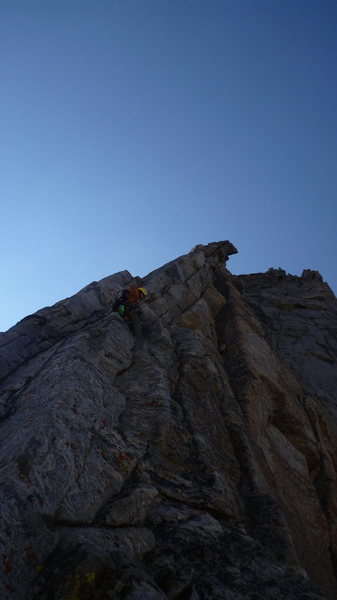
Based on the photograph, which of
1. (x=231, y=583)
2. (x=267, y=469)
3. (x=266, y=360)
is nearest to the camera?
(x=231, y=583)

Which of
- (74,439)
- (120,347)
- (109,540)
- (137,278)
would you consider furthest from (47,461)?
(137,278)

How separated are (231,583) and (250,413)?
929 cm

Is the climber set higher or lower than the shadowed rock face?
higher

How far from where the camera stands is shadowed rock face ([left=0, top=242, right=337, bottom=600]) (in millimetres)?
6176

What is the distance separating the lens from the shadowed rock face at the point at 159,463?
6.18 meters

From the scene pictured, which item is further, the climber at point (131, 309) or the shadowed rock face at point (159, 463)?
the climber at point (131, 309)

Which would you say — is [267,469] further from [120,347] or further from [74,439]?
[74,439]

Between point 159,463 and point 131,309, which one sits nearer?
point 159,463

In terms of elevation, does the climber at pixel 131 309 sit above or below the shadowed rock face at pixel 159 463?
above

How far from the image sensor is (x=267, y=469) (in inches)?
535

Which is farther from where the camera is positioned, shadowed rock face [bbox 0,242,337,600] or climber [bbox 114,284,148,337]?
climber [bbox 114,284,148,337]

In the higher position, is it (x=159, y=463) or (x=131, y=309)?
(x=131, y=309)

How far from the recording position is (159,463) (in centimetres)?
982

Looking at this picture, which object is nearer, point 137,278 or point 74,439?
point 74,439
